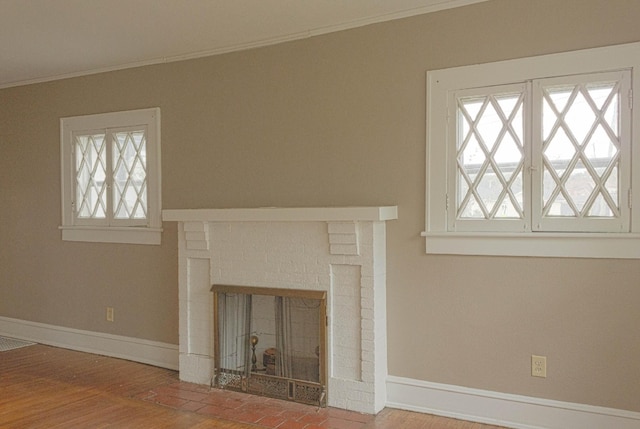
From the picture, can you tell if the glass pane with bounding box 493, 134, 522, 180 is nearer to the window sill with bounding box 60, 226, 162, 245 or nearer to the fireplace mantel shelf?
the fireplace mantel shelf

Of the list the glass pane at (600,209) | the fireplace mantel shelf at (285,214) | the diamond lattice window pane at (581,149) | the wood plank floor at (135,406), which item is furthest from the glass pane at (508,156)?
the wood plank floor at (135,406)

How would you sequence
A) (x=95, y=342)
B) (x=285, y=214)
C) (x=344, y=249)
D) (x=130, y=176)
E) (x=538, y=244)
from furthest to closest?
1. (x=95, y=342)
2. (x=130, y=176)
3. (x=285, y=214)
4. (x=344, y=249)
5. (x=538, y=244)

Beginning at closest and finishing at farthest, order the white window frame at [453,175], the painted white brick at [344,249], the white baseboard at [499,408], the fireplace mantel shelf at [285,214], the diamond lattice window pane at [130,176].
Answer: the white window frame at [453,175] < the white baseboard at [499,408] < the fireplace mantel shelf at [285,214] < the painted white brick at [344,249] < the diamond lattice window pane at [130,176]

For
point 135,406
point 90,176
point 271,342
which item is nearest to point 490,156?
point 271,342

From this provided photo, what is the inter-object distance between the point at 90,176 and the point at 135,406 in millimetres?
2296

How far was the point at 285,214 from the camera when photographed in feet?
12.1

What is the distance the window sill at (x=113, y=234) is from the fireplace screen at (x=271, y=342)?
0.96 meters

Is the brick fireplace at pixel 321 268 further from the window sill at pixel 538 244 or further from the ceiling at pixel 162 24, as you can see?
the ceiling at pixel 162 24

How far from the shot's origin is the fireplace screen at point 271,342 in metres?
3.64

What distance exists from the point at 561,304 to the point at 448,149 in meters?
1.12

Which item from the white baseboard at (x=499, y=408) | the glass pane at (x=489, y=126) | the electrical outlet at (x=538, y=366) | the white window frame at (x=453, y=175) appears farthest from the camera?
the glass pane at (x=489, y=126)

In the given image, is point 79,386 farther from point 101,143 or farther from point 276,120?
point 276,120

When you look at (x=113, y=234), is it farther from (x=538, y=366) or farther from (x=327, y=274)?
(x=538, y=366)

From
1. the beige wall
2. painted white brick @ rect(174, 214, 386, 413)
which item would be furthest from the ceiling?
painted white brick @ rect(174, 214, 386, 413)
